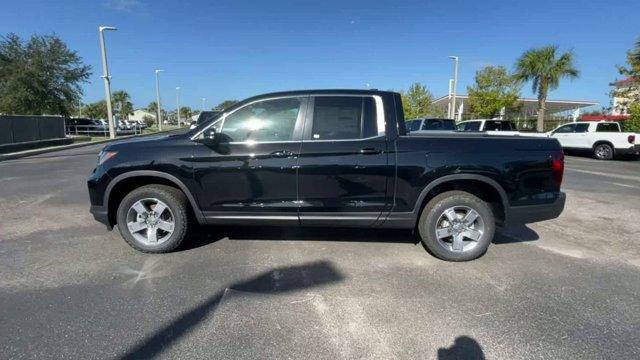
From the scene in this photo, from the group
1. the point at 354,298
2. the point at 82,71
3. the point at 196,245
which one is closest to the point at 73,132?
the point at 82,71

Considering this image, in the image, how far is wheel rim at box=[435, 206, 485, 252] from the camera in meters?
4.12

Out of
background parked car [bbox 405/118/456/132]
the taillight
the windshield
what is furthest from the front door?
the windshield

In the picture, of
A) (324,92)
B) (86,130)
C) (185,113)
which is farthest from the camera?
(185,113)

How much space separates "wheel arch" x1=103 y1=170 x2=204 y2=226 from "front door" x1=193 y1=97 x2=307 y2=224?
0.13 m

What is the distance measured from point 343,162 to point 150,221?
93.3 inches

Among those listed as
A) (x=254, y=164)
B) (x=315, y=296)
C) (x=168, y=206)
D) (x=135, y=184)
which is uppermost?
(x=254, y=164)

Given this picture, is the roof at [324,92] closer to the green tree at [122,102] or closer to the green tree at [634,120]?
the green tree at [634,120]

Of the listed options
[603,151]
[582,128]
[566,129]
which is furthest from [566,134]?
A: [603,151]

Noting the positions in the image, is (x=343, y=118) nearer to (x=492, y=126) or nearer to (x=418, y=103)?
(x=492, y=126)

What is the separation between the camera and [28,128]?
1897 cm

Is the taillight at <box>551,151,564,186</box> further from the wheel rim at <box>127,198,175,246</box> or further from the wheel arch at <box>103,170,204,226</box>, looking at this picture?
the wheel rim at <box>127,198,175,246</box>

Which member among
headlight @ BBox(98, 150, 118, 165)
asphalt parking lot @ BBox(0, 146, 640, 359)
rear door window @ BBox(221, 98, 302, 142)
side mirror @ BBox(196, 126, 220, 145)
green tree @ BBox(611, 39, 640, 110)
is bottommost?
asphalt parking lot @ BBox(0, 146, 640, 359)

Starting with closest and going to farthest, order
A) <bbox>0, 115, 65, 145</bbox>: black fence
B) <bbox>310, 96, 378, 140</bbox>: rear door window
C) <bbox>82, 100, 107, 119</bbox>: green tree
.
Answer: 1. <bbox>310, 96, 378, 140</bbox>: rear door window
2. <bbox>0, 115, 65, 145</bbox>: black fence
3. <bbox>82, 100, 107, 119</bbox>: green tree

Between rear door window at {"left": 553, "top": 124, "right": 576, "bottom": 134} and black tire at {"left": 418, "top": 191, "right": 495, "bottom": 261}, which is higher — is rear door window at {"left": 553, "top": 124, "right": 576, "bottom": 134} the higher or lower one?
the higher one
